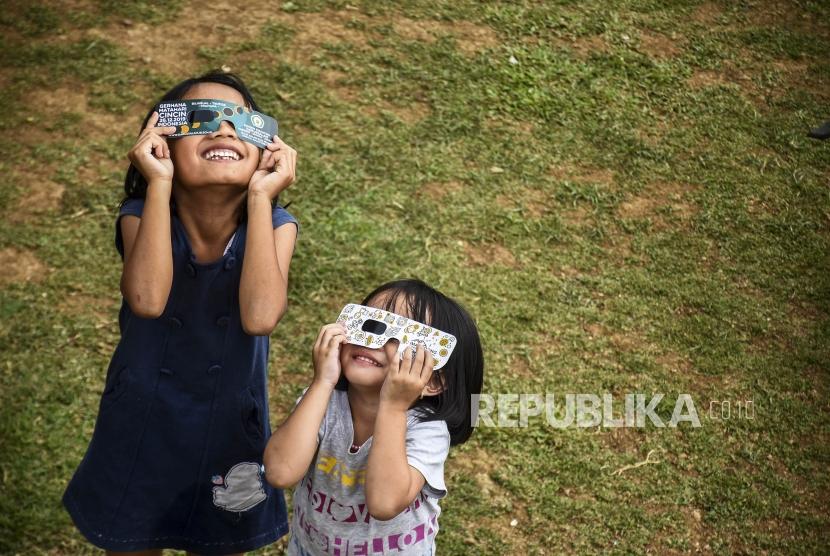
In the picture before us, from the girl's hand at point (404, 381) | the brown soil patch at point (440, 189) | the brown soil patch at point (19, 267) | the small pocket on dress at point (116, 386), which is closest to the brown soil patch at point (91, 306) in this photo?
the brown soil patch at point (19, 267)

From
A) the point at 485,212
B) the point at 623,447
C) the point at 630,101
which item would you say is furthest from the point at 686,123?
the point at 623,447

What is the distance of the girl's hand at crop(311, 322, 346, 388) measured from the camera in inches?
74.8

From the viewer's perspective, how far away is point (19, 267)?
156 inches

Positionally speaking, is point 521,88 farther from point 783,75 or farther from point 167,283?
point 167,283

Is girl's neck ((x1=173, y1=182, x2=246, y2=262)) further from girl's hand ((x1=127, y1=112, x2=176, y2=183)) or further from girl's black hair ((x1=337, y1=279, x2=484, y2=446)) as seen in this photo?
girl's black hair ((x1=337, y1=279, x2=484, y2=446))

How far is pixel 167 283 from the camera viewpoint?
1977 mm

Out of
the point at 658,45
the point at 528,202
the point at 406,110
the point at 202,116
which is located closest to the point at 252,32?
the point at 406,110

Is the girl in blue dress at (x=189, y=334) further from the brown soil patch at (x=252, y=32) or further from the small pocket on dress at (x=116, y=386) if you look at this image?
the brown soil patch at (x=252, y=32)

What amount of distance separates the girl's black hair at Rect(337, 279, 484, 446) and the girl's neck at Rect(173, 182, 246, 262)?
15.2 inches

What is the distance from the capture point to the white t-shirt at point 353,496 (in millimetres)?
1941

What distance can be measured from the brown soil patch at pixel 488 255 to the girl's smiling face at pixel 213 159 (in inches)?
86.3

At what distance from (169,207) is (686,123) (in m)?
3.80

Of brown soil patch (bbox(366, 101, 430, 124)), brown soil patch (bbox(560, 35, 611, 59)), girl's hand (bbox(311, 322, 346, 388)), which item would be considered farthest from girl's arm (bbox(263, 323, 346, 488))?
brown soil patch (bbox(560, 35, 611, 59))

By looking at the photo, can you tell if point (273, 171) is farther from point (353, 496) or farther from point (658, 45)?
point (658, 45)
